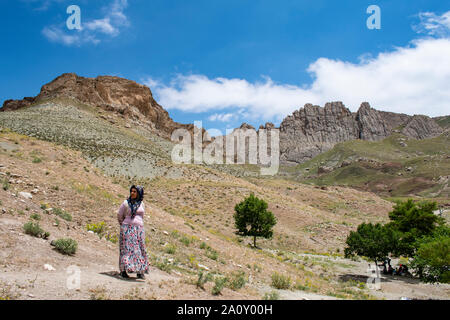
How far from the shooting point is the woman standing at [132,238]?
272 inches

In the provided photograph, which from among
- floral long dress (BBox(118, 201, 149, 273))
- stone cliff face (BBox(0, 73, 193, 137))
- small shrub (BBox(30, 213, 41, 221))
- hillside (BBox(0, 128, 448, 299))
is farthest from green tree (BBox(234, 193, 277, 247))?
stone cliff face (BBox(0, 73, 193, 137))

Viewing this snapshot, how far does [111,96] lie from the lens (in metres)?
94.1

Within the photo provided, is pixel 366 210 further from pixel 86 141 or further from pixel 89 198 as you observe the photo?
pixel 89 198

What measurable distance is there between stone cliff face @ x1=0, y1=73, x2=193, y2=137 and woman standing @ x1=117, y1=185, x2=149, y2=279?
258 feet

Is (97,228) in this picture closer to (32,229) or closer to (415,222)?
(32,229)

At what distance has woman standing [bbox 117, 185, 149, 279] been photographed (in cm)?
691

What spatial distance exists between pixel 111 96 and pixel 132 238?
95.1 meters

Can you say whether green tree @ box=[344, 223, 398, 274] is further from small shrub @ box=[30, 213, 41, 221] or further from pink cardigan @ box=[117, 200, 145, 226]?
small shrub @ box=[30, 213, 41, 221]

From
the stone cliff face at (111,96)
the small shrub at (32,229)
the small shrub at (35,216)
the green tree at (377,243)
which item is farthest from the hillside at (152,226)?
the stone cliff face at (111,96)

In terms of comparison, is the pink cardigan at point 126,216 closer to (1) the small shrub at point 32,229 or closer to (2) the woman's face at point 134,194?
(2) the woman's face at point 134,194

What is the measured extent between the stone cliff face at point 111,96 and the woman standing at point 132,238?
78590 millimetres

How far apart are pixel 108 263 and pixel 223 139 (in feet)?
534

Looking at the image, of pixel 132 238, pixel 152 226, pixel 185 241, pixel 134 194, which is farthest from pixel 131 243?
pixel 152 226
